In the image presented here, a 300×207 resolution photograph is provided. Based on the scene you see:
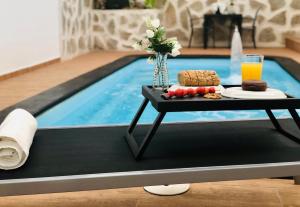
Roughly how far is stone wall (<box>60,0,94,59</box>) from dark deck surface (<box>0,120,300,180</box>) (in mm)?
5131

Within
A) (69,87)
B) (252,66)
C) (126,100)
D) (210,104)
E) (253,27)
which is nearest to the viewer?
(210,104)

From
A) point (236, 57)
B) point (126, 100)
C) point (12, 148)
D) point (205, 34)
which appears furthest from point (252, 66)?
point (205, 34)

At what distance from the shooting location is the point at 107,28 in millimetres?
8766

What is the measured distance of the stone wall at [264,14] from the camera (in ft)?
29.4

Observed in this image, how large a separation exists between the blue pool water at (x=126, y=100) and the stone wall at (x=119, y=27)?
1.96 meters

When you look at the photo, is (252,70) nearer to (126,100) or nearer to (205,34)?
(126,100)

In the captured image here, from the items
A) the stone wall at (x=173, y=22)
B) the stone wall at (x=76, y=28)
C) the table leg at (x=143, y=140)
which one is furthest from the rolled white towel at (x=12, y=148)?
the stone wall at (x=173, y=22)

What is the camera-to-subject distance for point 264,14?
29.6 feet

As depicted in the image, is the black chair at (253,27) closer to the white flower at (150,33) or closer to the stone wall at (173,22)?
the stone wall at (173,22)

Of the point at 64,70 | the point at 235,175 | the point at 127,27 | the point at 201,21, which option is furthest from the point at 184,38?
the point at 235,175

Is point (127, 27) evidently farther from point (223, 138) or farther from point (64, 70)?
point (223, 138)

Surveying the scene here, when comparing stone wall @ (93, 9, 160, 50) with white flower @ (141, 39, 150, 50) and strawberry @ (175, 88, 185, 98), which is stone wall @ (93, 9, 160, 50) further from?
strawberry @ (175, 88, 185, 98)

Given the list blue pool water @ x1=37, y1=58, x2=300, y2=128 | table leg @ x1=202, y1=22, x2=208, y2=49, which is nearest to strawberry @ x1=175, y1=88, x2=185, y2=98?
blue pool water @ x1=37, y1=58, x2=300, y2=128

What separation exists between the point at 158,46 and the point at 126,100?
238 centimetres
